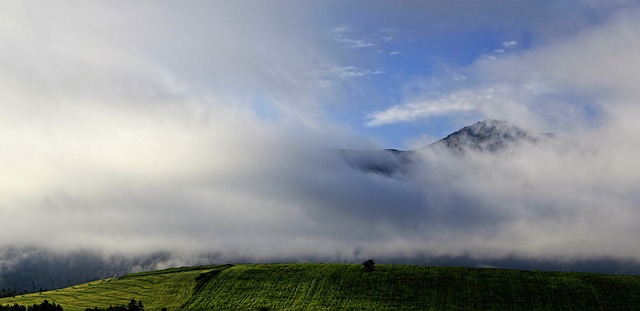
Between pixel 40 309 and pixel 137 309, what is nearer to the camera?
pixel 40 309

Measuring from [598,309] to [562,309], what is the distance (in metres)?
11.4

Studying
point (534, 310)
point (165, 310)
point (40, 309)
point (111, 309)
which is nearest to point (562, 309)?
point (534, 310)


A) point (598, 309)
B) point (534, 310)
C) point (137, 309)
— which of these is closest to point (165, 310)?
point (137, 309)

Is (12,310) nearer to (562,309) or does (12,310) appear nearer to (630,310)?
(562,309)

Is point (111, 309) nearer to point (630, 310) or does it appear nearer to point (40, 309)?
point (40, 309)

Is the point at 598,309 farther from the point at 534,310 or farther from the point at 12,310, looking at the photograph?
the point at 12,310

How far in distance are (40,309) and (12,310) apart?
770 cm

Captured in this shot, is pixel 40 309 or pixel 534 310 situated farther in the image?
pixel 534 310

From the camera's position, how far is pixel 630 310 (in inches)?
7785

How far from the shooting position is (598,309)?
199 meters

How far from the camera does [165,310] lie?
199875 mm

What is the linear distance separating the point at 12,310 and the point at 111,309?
27897mm

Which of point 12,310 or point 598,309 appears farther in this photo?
point 598,309

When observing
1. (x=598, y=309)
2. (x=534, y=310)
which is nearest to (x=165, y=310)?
(x=534, y=310)
